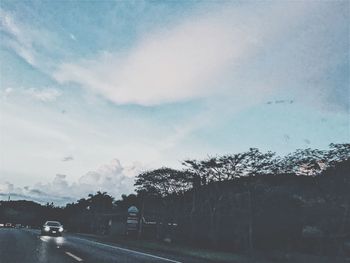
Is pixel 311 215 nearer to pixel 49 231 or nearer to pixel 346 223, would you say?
Result: pixel 346 223

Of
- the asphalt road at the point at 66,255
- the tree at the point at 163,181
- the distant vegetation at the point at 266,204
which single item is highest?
the tree at the point at 163,181

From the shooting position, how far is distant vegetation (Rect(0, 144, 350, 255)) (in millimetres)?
27172


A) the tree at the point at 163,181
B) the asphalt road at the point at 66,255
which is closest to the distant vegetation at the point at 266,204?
the tree at the point at 163,181

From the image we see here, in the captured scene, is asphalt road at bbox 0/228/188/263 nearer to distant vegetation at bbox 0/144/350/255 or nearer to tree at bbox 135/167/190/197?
distant vegetation at bbox 0/144/350/255

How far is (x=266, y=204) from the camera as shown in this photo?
1394 inches

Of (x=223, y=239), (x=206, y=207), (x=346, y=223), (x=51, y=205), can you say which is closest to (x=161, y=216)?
(x=206, y=207)

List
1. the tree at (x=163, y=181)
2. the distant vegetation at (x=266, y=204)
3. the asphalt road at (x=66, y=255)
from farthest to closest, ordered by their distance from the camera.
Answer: the tree at (x=163, y=181)
the distant vegetation at (x=266, y=204)
the asphalt road at (x=66, y=255)

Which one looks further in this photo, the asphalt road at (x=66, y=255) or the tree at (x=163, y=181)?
the tree at (x=163, y=181)

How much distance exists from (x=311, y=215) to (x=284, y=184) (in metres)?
3.64

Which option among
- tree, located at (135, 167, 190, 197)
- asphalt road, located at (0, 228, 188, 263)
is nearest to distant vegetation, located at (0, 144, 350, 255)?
tree, located at (135, 167, 190, 197)

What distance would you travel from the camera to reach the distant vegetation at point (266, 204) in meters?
27.2

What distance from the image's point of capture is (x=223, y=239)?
1502 inches

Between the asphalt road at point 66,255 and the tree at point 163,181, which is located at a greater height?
the tree at point 163,181

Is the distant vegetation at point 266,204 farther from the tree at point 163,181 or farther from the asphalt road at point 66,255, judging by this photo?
the asphalt road at point 66,255
